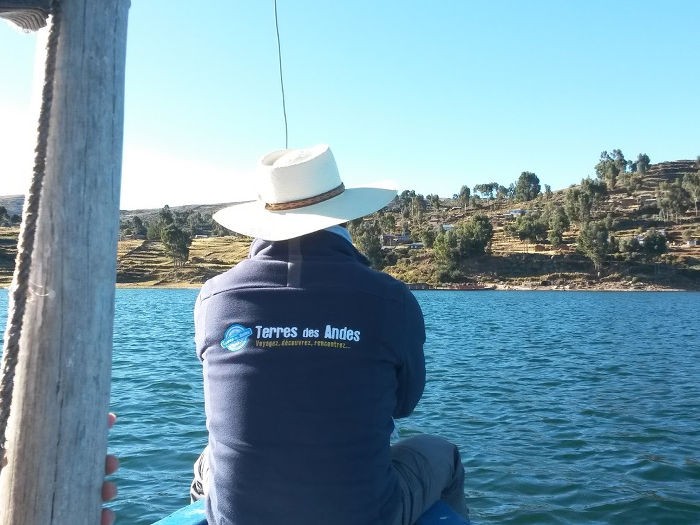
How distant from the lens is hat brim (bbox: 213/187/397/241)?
10.1 ft

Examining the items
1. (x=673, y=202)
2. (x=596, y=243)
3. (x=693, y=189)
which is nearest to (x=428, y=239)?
(x=596, y=243)

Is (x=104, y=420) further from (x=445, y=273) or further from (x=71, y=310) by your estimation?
(x=445, y=273)

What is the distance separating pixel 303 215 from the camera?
3197 millimetres

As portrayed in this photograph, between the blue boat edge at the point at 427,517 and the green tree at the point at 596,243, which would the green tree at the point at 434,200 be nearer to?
the green tree at the point at 596,243

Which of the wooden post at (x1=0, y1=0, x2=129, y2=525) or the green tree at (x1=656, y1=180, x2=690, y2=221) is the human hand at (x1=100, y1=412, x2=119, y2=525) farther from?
the green tree at (x1=656, y1=180, x2=690, y2=221)

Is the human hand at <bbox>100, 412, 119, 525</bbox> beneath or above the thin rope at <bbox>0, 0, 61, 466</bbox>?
beneath

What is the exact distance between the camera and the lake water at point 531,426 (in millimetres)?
8711

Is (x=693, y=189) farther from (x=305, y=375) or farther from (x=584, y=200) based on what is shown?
(x=305, y=375)

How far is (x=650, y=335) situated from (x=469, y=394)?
20.8m

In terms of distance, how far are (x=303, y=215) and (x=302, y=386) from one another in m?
0.85

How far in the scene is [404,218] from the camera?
159m

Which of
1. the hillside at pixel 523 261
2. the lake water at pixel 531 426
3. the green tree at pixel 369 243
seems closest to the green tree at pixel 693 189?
the hillside at pixel 523 261

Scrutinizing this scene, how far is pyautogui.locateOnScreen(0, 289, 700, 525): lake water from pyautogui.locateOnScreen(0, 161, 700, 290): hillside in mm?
70999

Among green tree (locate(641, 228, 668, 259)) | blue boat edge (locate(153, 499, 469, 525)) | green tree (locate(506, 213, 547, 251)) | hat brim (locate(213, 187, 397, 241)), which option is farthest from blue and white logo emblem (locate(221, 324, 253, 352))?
green tree (locate(506, 213, 547, 251))
